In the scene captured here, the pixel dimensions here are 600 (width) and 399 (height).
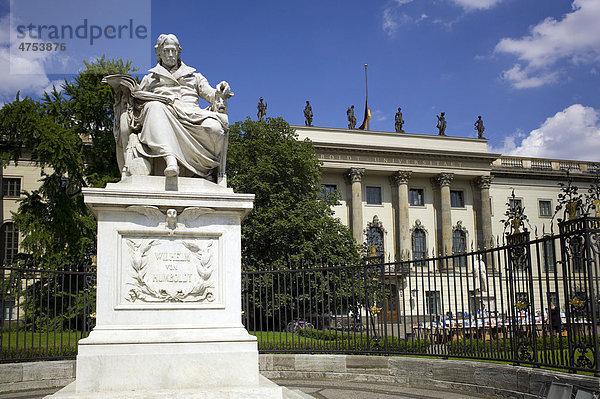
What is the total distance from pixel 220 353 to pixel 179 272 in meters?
0.91

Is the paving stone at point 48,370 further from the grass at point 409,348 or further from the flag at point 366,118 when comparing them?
the flag at point 366,118

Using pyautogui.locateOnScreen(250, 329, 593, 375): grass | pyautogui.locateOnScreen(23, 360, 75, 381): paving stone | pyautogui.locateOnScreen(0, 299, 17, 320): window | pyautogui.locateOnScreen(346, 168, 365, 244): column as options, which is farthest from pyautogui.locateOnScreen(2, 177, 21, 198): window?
pyautogui.locateOnScreen(250, 329, 593, 375): grass

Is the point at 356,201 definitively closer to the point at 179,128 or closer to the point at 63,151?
the point at 63,151

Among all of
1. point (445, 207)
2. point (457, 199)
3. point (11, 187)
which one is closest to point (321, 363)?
point (11, 187)

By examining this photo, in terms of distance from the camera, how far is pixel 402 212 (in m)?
49.4

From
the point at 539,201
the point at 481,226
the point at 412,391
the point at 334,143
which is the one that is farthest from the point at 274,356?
the point at 539,201

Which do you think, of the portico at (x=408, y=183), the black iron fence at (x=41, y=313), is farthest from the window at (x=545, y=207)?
the black iron fence at (x=41, y=313)

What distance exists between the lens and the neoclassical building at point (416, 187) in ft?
160

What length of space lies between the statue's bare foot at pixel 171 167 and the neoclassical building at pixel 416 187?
41.1m

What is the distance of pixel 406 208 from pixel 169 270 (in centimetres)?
4500

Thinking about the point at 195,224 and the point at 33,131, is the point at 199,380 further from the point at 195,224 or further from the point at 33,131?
the point at 33,131

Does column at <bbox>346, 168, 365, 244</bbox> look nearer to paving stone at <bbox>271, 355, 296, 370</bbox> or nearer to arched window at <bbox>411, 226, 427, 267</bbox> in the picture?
arched window at <bbox>411, 226, 427, 267</bbox>

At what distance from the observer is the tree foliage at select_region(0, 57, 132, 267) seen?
25984 mm

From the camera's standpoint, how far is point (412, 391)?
8.58m
